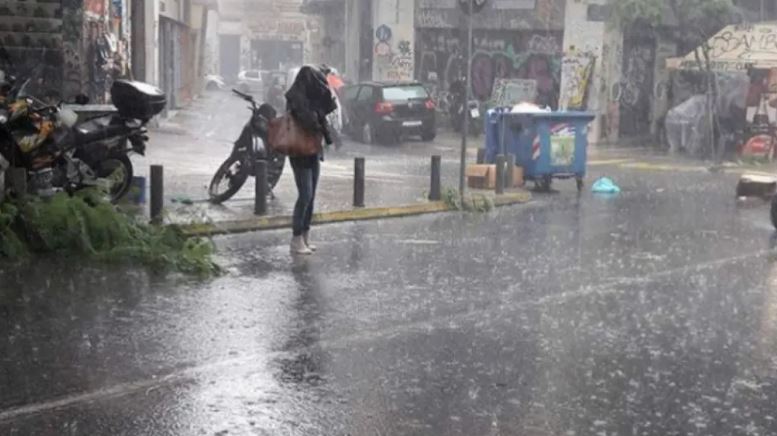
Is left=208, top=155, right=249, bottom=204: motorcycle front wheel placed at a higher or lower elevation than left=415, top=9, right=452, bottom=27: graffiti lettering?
lower

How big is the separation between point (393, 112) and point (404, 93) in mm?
754

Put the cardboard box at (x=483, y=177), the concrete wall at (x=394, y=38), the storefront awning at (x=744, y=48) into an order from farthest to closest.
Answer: the concrete wall at (x=394, y=38) < the storefront awning at (x=744, y=48) < the cardboard box at (x=483, y=177)

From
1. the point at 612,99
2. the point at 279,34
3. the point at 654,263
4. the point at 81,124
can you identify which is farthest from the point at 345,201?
the point at 279,34

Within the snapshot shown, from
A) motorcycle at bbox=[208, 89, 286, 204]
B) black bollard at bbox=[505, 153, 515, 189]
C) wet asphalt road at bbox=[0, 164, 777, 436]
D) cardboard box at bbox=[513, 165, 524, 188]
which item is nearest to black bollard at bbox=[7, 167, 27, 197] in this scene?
wet asphalt road at bbox=[0, 164, 777, 436]

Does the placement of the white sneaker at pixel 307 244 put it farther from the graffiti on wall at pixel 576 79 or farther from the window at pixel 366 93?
the graffiti on wall at pixel 576 79

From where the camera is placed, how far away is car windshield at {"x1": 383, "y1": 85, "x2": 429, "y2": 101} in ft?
87.9

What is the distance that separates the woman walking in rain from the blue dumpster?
23.6ft

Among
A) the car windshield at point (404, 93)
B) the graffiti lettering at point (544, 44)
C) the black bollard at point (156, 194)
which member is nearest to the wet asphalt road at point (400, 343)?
the black bollard at point (156, 194)

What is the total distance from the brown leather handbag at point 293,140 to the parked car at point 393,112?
16788mm

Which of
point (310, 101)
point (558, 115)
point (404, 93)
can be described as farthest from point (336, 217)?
point (404, 93)

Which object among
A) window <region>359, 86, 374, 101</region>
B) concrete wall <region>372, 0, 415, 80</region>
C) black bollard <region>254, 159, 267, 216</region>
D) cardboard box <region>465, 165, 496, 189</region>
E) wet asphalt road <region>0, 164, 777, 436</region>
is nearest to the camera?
wet asphalt road <region>0, 164, 777, 436</region>

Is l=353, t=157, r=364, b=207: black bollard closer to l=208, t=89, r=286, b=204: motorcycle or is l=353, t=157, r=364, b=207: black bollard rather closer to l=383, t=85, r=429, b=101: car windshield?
l=208, t=89, r=286, b=204: motorcycle

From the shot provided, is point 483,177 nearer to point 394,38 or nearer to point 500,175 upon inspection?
point 500,175

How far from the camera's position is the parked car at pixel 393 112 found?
2655 cm
